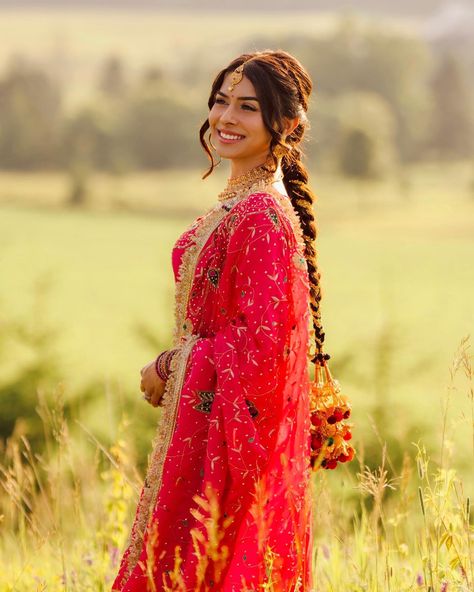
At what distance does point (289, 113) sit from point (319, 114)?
163 feet

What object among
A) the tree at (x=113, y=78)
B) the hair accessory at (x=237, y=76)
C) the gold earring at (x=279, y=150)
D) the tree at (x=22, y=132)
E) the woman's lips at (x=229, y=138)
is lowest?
the gold earring at (x=279, y=150)

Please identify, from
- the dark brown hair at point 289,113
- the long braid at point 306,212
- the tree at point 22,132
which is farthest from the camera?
the tree at point 22,132

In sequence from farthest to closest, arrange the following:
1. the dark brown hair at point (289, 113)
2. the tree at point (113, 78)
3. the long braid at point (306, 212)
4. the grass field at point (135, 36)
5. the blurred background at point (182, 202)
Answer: the grass field at point (135, 36) → the tree at point (113, 78) → the blurred background at point (182, 202) → the long braid at point (306, 212) → the dark brown hair at point (289, 113)

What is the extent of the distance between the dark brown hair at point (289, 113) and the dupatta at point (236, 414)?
215mm

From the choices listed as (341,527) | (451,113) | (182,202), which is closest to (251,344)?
(341,527)

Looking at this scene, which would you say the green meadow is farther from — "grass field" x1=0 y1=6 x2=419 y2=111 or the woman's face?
"grass field" x1=0 y1=6 x2=419 y2=111

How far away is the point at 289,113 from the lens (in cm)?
260

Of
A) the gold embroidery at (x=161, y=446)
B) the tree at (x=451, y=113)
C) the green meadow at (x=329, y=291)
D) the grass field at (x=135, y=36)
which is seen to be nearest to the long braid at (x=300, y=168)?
the gold embroidery at (x=161, y=446)

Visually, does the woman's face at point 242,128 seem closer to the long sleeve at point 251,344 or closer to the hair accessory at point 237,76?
the hair accessory at point 237,76

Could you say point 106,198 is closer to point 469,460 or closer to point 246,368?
point 469,460

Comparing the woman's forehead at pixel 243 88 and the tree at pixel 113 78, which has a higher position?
the tree at pixel 113 78

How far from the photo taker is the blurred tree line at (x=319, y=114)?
45562 mm

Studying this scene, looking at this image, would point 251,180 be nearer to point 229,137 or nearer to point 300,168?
point 229,137

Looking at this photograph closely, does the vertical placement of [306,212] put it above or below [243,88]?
below
